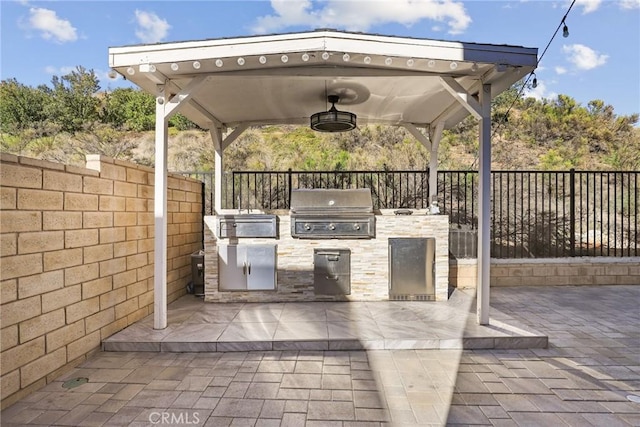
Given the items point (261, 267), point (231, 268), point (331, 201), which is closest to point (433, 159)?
point (331, 201)

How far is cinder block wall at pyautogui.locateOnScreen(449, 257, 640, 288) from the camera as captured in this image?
6.04 metres

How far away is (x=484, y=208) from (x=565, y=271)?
3.84m

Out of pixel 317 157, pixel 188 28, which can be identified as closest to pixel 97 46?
pixel 188 28

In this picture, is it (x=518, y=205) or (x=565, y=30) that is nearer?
(x=565, y=30)

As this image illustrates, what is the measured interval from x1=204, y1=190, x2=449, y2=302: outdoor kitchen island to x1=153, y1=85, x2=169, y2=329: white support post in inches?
42.5

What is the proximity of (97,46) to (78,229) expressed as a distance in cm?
2101

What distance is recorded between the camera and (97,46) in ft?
60.0

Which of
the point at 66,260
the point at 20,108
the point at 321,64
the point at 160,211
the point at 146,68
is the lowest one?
the point at 66,260

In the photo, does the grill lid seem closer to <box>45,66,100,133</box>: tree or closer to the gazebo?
the gazebo

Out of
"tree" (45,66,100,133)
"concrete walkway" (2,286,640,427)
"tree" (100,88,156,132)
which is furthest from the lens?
"tree" (100,88,156,132)

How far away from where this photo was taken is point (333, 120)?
4.43 m

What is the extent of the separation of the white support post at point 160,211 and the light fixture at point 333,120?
200cm

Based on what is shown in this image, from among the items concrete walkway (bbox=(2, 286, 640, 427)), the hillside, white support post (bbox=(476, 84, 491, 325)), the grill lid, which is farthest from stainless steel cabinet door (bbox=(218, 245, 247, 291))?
the hillside

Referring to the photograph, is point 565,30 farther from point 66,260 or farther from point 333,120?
point 66,260
